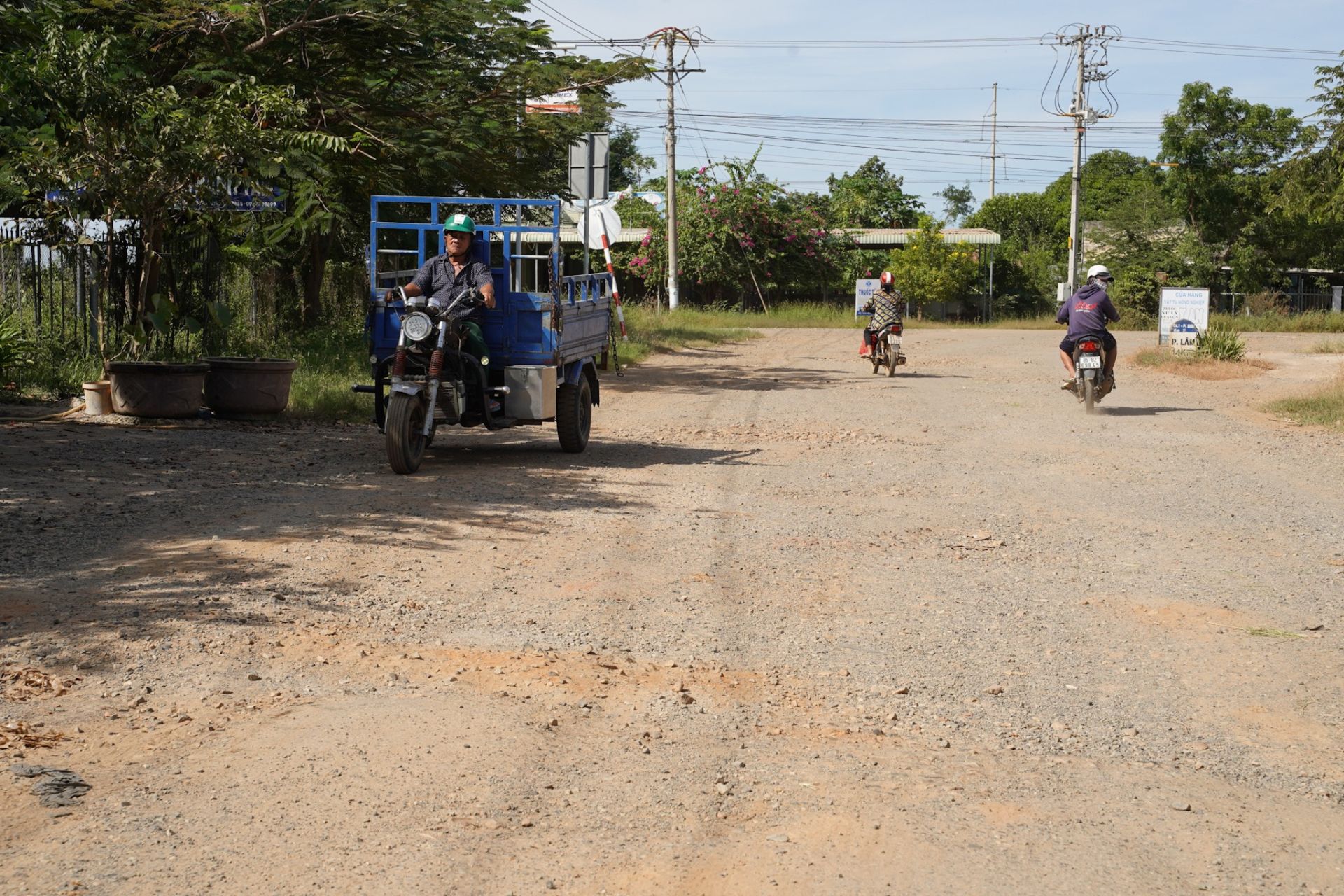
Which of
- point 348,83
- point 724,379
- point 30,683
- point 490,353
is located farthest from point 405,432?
point 724,379

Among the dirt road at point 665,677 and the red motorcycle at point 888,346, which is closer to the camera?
the dirt road at point 665,677

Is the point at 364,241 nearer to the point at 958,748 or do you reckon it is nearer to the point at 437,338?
the point at 437,338

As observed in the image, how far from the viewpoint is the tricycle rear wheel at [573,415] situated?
12.3 metres

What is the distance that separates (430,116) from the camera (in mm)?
18469

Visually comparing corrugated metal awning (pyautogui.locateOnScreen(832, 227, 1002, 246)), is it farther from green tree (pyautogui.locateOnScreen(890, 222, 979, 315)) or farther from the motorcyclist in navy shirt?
the motorcyclist in navy shirt

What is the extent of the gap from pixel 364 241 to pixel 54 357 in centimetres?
824

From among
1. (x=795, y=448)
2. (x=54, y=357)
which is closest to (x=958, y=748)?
(x=795, y=448)

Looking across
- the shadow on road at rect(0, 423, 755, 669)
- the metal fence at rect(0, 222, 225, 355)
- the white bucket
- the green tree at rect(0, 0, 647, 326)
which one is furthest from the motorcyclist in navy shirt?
the white bucket

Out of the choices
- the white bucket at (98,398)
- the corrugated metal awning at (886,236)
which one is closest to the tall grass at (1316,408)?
the white bucket at (98,398)

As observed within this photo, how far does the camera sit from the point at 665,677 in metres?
5.80

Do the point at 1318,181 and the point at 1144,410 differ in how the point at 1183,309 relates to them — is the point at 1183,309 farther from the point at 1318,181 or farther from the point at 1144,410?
the point at 1318,181

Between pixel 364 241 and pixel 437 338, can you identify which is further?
pixel 364 241

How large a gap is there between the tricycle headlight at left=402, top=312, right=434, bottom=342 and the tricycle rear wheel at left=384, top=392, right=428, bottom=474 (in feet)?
1.51

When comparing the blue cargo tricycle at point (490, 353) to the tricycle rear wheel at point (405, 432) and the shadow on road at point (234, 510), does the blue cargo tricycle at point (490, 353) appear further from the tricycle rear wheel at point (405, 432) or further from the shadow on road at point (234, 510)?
the shadow on road at point (234, 510)
